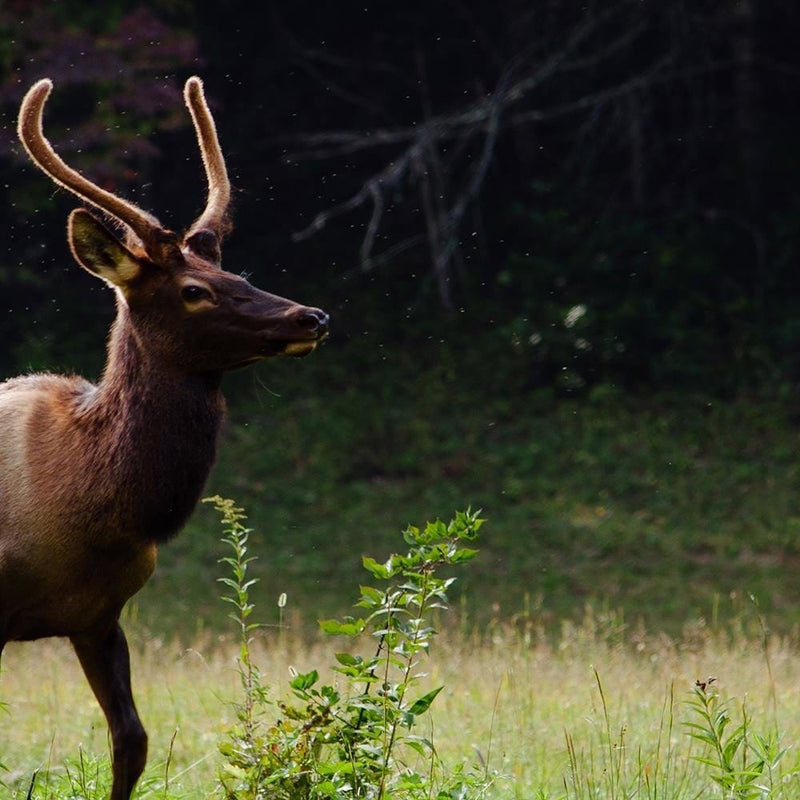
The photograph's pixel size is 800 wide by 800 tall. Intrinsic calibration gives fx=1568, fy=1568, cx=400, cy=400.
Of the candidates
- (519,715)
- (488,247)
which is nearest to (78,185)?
(519,715)

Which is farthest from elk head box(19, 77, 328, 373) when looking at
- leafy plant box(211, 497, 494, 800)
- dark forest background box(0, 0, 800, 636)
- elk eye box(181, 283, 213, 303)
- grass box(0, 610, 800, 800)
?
dark forest background box(0, 0, 800, 636)

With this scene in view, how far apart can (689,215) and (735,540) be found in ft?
19.2

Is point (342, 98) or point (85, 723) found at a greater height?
point (342, 98)

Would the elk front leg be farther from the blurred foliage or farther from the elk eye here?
the blurred foliage

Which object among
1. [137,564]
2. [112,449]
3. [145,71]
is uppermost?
[145,71]

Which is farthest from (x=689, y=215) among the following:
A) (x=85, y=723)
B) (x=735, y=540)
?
(x=85, y=723)

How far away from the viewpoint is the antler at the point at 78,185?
16.2ft

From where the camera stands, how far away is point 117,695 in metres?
4.98

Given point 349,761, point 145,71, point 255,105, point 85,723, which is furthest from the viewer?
point 255,105

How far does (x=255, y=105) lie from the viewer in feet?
63.9

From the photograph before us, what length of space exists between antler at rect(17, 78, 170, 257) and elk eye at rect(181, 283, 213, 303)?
18 cm

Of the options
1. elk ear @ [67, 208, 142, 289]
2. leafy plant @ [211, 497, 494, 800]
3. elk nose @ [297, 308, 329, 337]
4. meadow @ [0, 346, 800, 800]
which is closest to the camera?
leafy plant @ [211, 497, 494, 800]

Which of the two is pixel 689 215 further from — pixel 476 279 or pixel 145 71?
pixel 145 71

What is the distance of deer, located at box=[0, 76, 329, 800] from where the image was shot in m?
4.76
